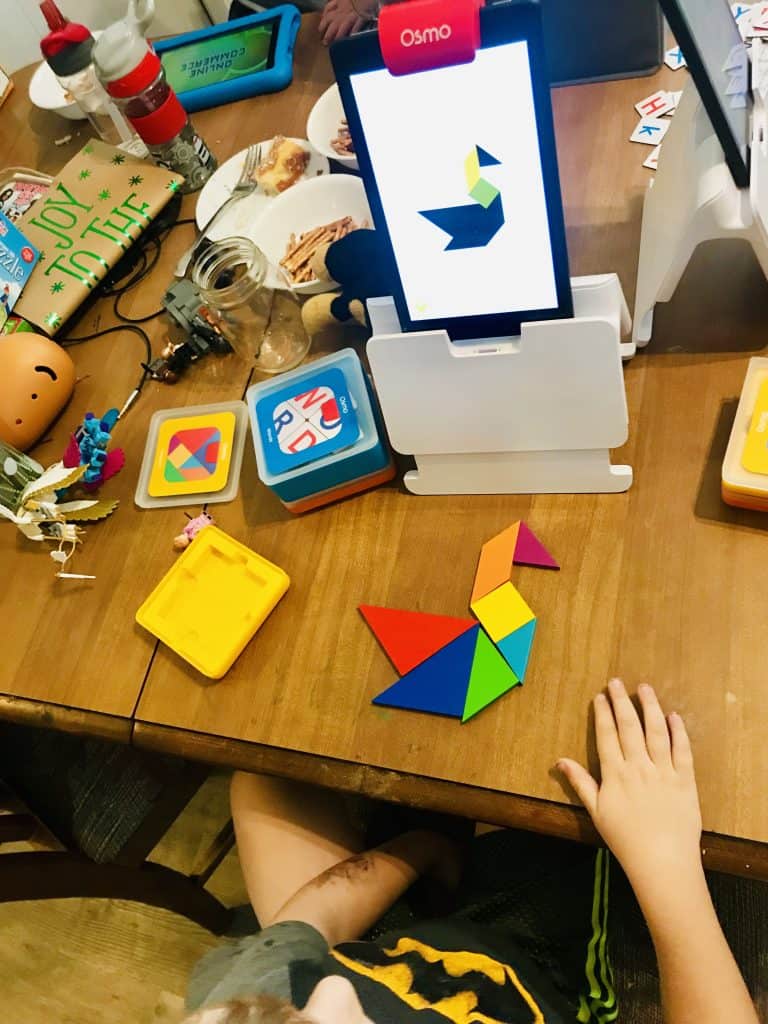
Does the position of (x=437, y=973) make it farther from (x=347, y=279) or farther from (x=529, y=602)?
(x=347, y=279)

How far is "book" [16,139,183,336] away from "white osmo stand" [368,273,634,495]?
1.77 ft

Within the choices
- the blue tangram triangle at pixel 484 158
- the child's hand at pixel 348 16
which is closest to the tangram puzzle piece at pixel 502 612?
the blue tangram triangle at pixel 484 158

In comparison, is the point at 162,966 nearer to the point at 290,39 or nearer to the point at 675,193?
the point at 675,193

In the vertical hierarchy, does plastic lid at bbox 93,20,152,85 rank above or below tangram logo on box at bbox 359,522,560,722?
above

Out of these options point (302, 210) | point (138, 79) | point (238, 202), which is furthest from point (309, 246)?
point (138, 79)

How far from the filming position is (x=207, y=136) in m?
1.17

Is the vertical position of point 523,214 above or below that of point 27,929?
above

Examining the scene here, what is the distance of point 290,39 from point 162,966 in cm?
155

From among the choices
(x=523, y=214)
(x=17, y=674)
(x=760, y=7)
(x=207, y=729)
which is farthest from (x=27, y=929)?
(x=760, y=7)

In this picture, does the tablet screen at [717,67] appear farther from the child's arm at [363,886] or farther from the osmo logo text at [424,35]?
the child's arm at [363,886]

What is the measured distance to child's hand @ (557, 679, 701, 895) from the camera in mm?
571

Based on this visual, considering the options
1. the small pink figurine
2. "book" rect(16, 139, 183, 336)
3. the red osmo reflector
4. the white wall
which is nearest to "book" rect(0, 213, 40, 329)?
"book" rect(16, 139, 183, 336)

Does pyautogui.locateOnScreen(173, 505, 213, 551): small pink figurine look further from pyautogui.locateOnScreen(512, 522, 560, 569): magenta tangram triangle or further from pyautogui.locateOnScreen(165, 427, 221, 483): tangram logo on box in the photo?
pyautogui.locateOnScreen(512, 522, 560, 569): magenta tangram triangle

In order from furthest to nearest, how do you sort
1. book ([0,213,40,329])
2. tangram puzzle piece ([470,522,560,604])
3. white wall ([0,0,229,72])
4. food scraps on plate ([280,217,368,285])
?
white wall ([0,0,229,72])
book ([0,213,40,329])
food scraps on plate ([280,217,368,285])
tangram puzzle piece ([470,522,560,604])
